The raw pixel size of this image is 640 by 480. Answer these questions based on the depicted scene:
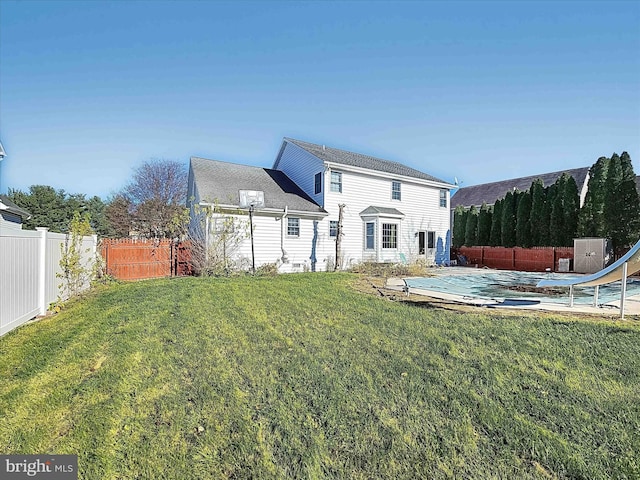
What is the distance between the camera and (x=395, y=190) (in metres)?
19.6

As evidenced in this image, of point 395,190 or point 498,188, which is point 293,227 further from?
point 498,188

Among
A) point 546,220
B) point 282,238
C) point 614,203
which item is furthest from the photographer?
point 546,220

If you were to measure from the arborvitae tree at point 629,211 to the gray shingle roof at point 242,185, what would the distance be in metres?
15.4

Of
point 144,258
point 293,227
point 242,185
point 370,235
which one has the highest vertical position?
point 242,185

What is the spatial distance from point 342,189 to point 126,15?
11.4m

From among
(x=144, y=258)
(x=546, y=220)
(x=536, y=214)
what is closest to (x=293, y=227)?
(x=144, y=258)

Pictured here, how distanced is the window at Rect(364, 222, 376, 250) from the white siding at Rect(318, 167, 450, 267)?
239 millimetres

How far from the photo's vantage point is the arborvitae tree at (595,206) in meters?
17.4

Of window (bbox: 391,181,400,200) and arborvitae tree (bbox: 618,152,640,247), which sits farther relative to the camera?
window (bbox: 391,181,400,200)

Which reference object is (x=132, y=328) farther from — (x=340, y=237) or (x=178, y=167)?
(x=178, y=167)

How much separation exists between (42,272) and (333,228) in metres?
12.8

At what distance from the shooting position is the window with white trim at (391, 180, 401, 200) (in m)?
19.5

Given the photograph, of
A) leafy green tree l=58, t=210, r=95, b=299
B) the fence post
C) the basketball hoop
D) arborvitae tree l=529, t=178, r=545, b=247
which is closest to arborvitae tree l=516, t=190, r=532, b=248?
arborvitae tree l=529, t=178, r=545, b=247

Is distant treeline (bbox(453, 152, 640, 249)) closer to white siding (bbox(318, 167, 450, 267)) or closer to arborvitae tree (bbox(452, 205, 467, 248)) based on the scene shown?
arborvitae tree (bbox(452, 205, 467, 248))
